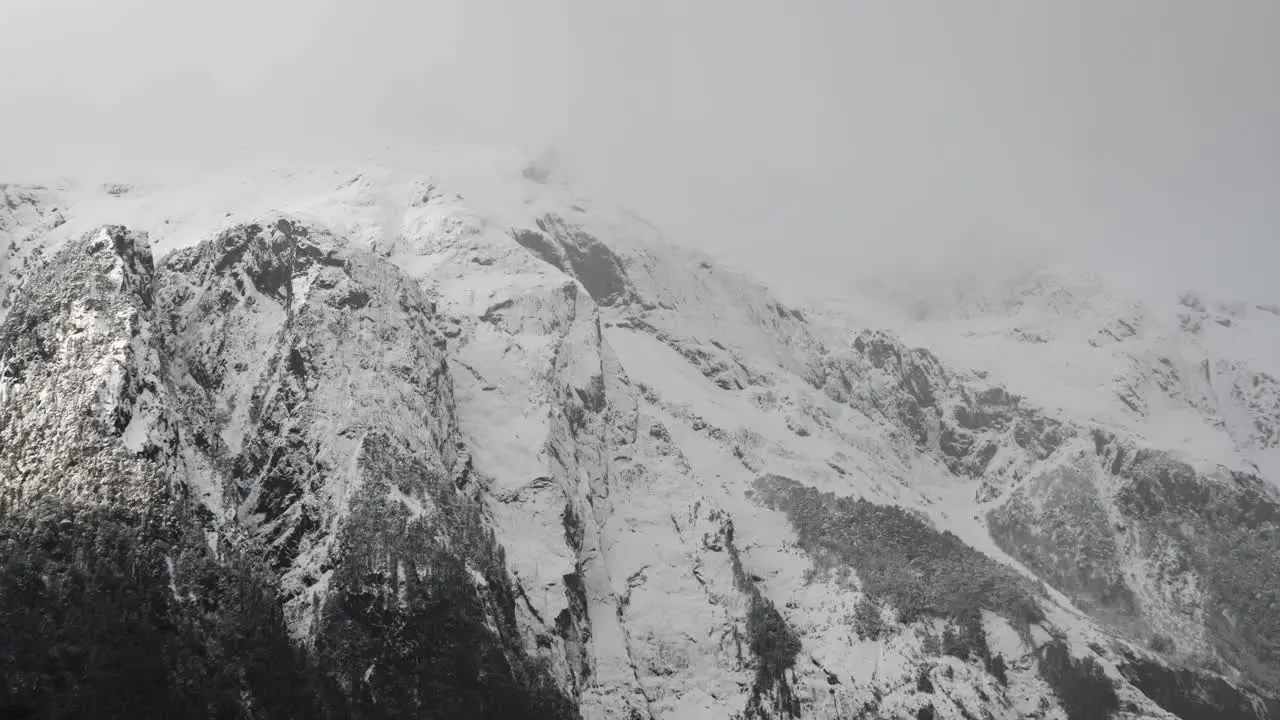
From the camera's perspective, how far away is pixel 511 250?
16112 centimetres

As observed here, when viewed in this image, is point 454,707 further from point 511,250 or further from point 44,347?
point 511,250

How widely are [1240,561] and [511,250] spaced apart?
167690mm

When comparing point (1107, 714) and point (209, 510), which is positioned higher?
point (209, 510)

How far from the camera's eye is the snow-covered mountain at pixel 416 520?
83938 mm

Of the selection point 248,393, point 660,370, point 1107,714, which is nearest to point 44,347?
point 248,393

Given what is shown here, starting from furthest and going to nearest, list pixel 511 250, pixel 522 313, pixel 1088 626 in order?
1. pixel 511 250
2. pixel 522 313
3. pixel 1088 626

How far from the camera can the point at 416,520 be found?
9694 centimetres

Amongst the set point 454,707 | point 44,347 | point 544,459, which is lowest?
point 454,707

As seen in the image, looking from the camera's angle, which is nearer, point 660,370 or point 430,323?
point 430,323

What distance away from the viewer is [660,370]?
184 metres

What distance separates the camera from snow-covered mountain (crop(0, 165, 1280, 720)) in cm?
8394

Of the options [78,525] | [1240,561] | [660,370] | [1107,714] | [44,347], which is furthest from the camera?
[1240,561]

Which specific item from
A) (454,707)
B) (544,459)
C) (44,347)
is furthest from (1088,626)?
(44,347)

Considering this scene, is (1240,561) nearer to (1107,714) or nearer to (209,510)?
(1107,714)
